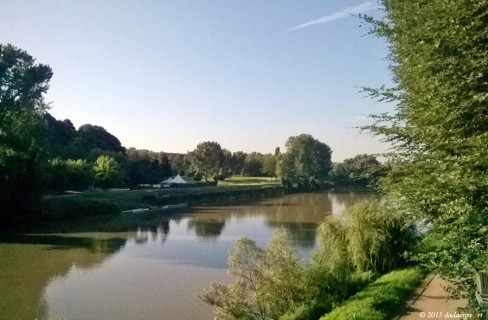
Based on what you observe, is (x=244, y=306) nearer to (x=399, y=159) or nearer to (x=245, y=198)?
(x=399, y=159)

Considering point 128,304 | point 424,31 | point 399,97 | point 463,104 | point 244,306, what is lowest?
point 128,304

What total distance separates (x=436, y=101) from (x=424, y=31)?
1209 millimetres

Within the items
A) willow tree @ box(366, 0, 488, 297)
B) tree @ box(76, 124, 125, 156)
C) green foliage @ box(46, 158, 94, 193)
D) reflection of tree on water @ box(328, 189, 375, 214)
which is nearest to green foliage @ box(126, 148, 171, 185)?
tree @ box(76, 124, 125, 156)

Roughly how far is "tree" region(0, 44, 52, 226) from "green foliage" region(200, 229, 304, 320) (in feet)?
86.5

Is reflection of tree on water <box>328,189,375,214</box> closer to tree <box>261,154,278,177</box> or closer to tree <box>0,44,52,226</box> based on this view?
tree <box>0,44,52,226</box>

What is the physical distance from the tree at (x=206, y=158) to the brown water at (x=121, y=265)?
55.6 m

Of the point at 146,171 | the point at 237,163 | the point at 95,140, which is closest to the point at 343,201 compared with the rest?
the point at 146,171

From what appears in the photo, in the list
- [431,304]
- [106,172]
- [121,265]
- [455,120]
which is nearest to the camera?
[455,120]

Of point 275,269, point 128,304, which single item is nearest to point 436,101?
point 275,269

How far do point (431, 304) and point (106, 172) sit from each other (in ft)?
162

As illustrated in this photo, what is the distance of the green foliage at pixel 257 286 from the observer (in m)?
12.0

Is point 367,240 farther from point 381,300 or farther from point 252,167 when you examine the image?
point 252,167

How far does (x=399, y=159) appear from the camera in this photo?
10266 millimetres

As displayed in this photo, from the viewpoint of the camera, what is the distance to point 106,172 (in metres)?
53.9
